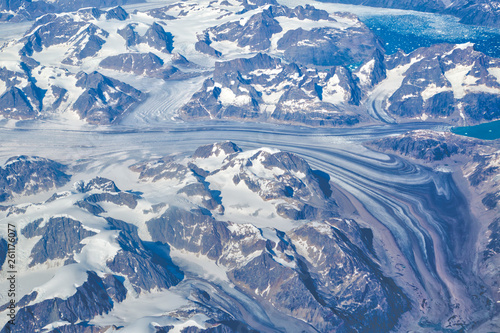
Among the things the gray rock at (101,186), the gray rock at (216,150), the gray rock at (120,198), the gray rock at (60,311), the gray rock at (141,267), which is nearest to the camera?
the gray rock at (60,311)

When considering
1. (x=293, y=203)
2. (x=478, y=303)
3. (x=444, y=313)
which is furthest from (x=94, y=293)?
(x=478, y=303)

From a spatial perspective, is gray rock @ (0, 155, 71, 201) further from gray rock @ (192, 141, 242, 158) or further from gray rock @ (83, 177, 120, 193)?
gray rock @ (192, 141, 242, 158)

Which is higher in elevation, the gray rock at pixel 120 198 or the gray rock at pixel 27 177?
the gray rock at pixel 120 198

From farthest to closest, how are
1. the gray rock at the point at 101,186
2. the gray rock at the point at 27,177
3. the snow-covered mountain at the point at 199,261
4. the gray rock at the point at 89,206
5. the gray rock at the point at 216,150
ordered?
the gray rock at the point at 216,150 → the gray rock at the point at 27,177 → the gray rock at the point at 101,186 → the gray rock at the point at 89,206 → the snow-covered mountain at the point at 199,261

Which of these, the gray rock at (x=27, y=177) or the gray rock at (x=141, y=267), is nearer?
the gray rock at (x=141, y=267)

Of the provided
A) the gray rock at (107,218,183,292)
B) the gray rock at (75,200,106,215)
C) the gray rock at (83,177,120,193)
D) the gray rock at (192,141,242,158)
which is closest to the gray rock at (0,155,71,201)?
the gray rock at (83,177,120,193)

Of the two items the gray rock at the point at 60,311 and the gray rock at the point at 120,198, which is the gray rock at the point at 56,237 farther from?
the gray rock at the point at 60,311

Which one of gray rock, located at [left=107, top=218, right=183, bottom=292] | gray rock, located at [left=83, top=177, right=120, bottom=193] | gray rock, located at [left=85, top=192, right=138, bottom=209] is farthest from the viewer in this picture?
gray rock, located at [left=83, top=177, right=120, bottom=193]

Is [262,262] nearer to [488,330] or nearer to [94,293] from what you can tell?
[94,293]

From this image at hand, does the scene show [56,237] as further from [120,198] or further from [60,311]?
[60,311]

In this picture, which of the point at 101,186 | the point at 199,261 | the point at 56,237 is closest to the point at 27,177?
the point at 101,186

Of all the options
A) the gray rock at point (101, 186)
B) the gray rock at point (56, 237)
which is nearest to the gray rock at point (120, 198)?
the gray rock at point (101, 186)
